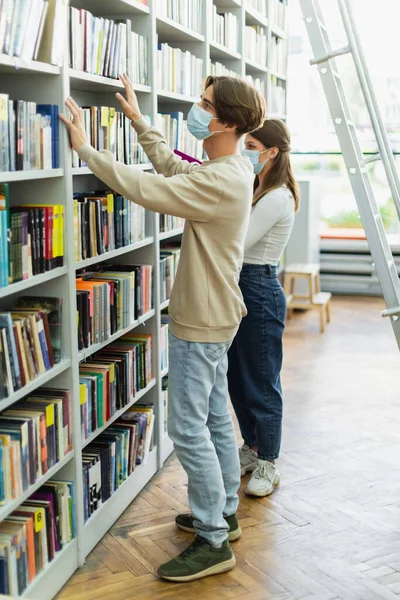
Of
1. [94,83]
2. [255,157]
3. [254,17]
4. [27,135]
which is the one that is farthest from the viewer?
[254,17]

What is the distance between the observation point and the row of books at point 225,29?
4.78 m

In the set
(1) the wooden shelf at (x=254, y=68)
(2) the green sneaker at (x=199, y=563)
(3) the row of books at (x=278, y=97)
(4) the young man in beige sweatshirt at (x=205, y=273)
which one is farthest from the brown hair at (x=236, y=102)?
(3) the row of books at (x=278, y=97)

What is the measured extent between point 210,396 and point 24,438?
0.81 meters

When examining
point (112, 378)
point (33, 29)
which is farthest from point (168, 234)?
point (33, 29)

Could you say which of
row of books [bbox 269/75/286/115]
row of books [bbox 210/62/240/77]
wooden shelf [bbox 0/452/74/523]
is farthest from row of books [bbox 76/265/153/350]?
row of books [bbox 269/75/286/115]

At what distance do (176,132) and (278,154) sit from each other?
72 centimetres

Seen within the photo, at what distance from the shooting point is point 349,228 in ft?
29.6

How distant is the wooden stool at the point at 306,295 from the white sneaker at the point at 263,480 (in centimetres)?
339

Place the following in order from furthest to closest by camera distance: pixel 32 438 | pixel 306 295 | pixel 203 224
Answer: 1. pixel 306 295
2. pixel 203 224
3. pixel 32 438

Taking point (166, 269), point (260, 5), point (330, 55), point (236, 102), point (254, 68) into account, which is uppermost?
point (260, 5)

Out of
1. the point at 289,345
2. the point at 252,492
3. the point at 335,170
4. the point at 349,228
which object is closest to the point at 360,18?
the point at 335,170

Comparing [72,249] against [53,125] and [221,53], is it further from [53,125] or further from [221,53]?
[221,53]

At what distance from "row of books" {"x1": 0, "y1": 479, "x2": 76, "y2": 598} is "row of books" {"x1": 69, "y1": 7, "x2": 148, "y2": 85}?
5.01ft

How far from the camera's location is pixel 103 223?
311 centimetres
